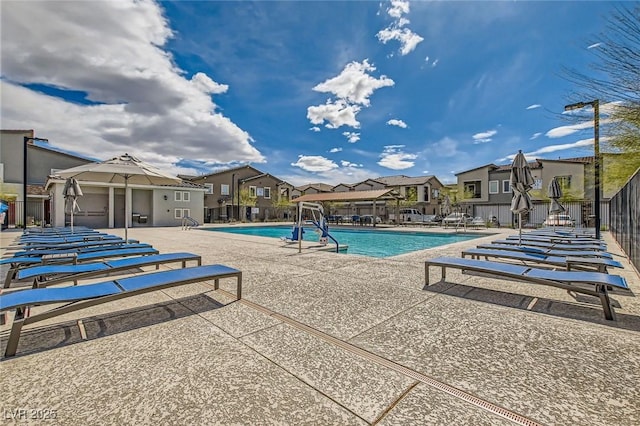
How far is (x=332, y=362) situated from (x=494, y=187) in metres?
35.2

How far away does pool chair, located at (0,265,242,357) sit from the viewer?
2371 mm

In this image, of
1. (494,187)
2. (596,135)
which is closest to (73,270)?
(596,135)

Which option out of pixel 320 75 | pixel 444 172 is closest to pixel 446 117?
pixel 320 75

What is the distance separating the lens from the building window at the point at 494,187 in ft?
103

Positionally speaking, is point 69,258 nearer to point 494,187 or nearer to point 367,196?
point 367,196

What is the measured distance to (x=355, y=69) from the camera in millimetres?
15547

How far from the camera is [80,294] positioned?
2.82m

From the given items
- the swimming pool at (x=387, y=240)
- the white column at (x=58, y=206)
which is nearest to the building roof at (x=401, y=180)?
the swimming pool at (x=387, y=240)

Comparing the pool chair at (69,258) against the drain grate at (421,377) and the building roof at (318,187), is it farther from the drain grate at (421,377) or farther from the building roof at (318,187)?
the building roof at (318,187)

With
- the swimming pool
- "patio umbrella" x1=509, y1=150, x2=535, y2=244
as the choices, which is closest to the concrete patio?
"patio umbrella" x1=509, y1=150, x2=535, y2=244

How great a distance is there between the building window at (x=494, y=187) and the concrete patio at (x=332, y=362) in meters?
31.4

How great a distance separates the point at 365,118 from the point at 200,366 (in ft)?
75.4

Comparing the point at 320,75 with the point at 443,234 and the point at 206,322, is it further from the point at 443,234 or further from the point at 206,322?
the point at 206,322

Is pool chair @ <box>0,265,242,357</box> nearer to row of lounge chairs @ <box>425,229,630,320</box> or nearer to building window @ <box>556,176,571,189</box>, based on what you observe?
row of lounge chairs @ <box>425,229,630,320</box>
